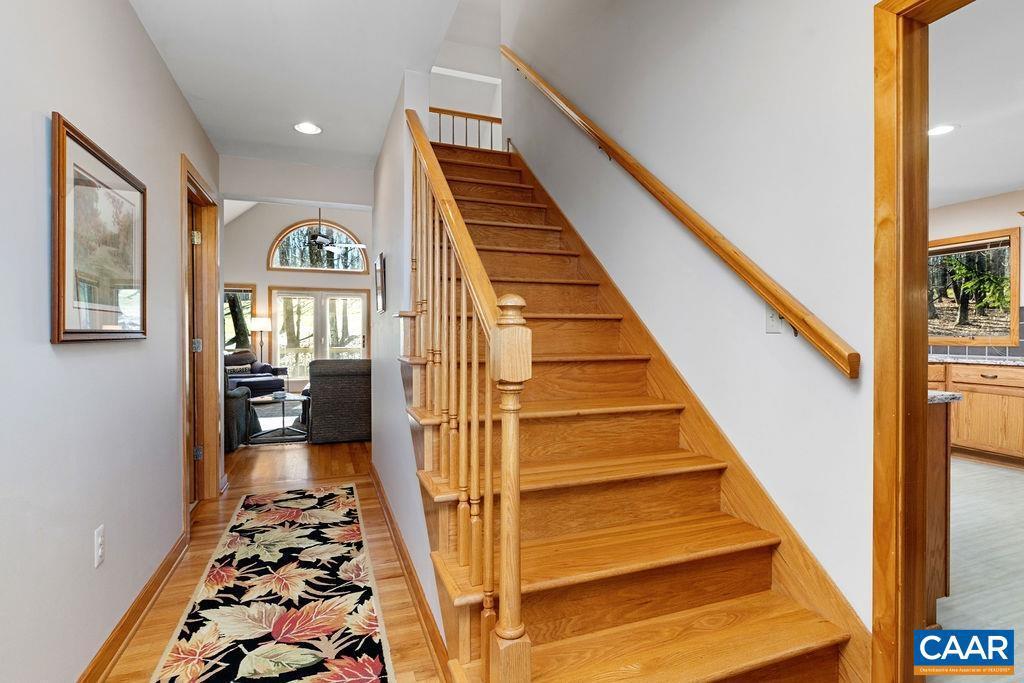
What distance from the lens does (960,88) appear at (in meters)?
2.77

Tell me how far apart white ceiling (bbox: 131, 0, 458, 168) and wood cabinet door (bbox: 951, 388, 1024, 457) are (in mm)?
5216

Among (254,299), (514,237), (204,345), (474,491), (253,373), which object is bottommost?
(253,373)

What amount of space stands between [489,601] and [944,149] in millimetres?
4472

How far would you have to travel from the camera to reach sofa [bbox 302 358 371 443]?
496 centimetres

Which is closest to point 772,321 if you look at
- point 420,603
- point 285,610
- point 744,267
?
point 744,267

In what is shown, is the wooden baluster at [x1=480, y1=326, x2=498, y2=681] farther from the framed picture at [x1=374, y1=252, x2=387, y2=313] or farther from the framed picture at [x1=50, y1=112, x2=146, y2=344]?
the framed picture at [x1=374, y1=252, x2=387, y2=313]

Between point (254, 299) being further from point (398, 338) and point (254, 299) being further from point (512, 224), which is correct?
point (398, 338)

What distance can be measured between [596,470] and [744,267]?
0.83 meters

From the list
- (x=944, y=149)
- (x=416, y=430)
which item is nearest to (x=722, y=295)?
(x=416, y=430)

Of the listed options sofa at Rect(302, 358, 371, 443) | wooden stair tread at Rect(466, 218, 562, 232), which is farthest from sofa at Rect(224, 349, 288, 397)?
wooden stair tread at Rect(466, 218, 562, 232)

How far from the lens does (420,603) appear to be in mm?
2012

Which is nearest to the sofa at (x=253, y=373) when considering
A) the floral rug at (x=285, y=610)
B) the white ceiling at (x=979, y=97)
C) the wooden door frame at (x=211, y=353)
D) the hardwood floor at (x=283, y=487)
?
the hardwood floor at (x=283, y=487)

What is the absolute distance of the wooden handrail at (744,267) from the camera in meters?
1.41

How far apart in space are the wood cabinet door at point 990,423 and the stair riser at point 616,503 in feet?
13.6
